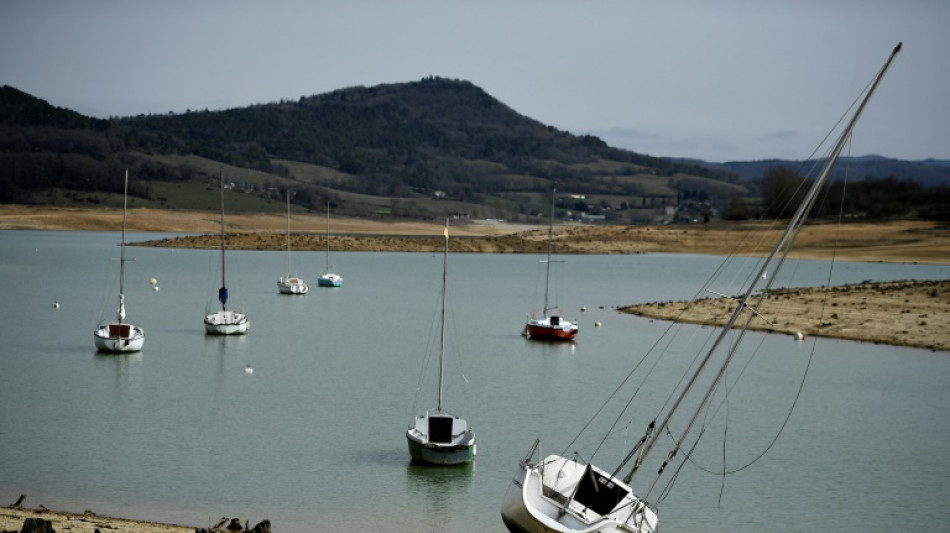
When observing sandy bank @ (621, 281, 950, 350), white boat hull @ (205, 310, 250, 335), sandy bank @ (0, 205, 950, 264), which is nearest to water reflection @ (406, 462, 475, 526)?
sandy bank @ (621, 281, 950, 350)

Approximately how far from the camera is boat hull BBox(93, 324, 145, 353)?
133ft

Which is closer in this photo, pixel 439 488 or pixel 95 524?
pixel 95 524

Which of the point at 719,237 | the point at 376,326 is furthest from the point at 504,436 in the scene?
the point at 719,237

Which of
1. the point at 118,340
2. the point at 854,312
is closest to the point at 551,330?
the point at 854,312

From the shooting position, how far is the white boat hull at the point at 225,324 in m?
48.0

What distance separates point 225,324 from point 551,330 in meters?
13.7

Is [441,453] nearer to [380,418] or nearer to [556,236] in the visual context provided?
[380,418]

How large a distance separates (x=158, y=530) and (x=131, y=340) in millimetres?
23016

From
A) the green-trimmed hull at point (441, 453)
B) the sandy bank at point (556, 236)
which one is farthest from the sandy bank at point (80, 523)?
the sandy bank at point (556, 236)

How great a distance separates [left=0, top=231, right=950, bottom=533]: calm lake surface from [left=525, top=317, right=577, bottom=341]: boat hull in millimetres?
716

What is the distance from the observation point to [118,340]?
4062cm

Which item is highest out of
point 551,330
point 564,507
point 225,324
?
point 564,507

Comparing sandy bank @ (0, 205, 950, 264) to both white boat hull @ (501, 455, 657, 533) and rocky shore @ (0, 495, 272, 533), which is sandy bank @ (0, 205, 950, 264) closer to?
white boat hull @ (501, 455, 657, 533)

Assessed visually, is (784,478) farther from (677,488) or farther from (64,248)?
(64,248)
